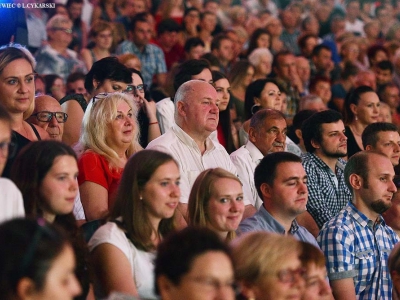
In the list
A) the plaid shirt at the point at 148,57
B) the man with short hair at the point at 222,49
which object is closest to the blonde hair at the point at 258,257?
the plaid shirt at the point at 148,57

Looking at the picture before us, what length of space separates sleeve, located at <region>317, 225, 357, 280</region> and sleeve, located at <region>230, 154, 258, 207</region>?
2.38 ft

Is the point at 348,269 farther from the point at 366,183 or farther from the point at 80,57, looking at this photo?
the point at 80,57

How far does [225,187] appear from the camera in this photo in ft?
14.2

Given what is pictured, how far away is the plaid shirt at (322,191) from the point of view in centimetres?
579

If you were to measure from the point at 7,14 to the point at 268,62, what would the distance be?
A: 375cm

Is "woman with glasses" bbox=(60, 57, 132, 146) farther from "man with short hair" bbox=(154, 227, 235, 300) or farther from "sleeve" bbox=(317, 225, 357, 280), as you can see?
"man with short hair" bbox=(154, 227, 235, 300)

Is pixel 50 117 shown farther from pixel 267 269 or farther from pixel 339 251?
pixel 267 269

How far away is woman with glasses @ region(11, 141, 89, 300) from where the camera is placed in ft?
12.1

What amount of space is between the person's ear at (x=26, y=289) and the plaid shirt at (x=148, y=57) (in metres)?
6.00

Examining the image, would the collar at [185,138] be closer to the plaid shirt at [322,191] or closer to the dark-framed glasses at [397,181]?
the plaid shirt at [322,191]

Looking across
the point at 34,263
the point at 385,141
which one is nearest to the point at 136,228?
the point at 34,263

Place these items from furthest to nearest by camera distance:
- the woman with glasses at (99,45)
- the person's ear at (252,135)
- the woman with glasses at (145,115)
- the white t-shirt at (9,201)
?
the woman with glasses at (99,45)
the person's ear at (252,135)
the woman with glasses at (145,115)
the white t-shirt at (9,201)

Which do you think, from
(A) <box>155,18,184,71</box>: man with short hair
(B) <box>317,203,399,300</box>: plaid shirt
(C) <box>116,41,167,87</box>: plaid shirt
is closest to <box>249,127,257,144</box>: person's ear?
(B) <box>317,203,399,300</box>: plaid shirt

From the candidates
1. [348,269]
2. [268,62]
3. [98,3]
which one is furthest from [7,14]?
[98,3]
